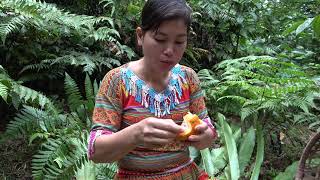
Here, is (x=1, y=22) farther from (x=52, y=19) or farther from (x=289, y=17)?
(x=289, y=17)

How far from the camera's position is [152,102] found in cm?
124

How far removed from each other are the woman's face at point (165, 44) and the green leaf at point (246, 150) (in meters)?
1.70

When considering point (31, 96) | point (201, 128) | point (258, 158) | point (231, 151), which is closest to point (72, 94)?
point (31, 96)

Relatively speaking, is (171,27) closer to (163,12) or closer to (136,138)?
(163,12)

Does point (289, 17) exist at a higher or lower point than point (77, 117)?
higher

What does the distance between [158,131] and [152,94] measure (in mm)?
303

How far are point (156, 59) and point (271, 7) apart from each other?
162 inches

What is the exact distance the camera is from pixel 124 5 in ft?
12.6

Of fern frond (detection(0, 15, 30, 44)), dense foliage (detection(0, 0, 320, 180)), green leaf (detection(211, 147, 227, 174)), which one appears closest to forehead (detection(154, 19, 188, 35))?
dense foliage (detection(0, 0, 320, 180))

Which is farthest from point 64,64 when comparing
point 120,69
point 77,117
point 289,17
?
point 289,17

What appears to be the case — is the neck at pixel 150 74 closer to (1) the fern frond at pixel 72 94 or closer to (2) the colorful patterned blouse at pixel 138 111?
(2) the colorful patterned blouse at pixel 138 111

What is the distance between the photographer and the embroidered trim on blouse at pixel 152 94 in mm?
1229

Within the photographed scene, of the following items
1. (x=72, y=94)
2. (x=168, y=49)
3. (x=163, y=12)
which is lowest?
(x=72, y=94)

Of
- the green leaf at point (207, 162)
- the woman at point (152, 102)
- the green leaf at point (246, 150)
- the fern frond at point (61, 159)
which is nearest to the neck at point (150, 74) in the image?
the woman at point (152, 102)
